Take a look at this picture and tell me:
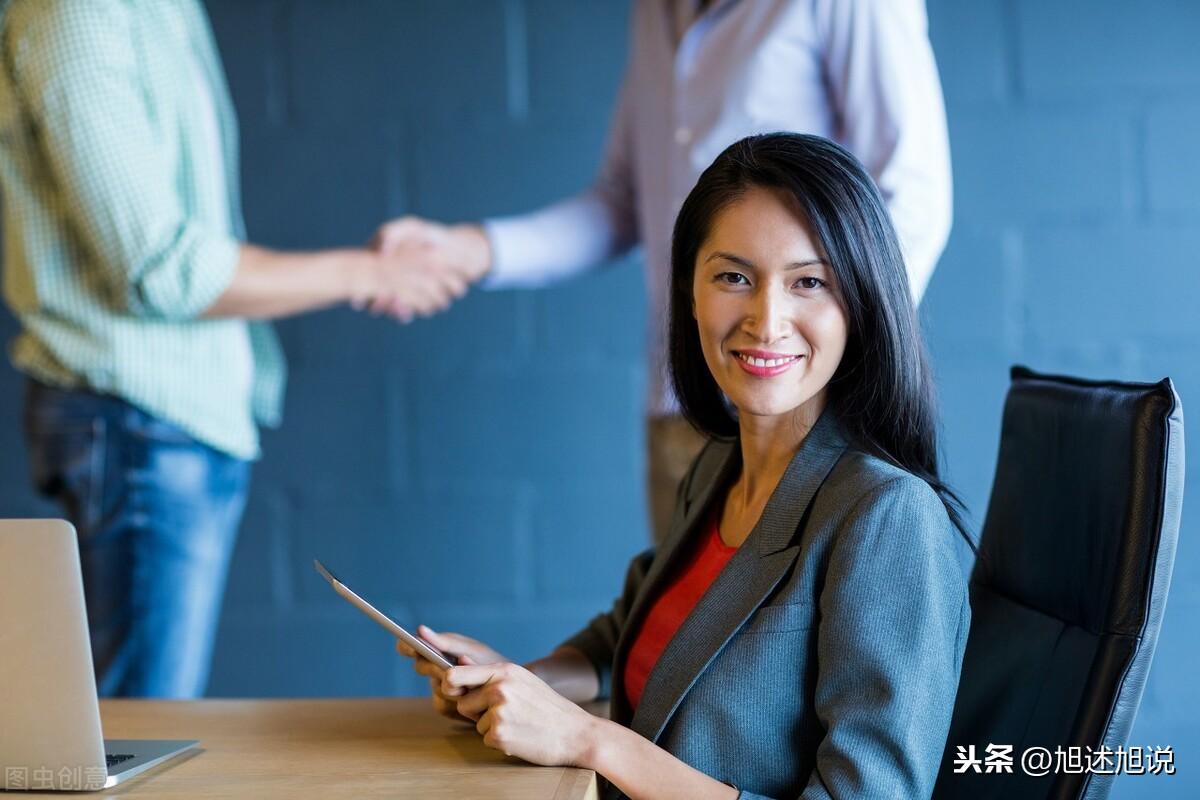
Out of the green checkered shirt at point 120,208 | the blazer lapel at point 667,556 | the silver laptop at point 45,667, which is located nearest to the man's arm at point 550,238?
the green checkered shirt at point 120,208

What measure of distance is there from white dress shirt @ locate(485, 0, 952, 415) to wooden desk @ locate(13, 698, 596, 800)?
66 centimetres

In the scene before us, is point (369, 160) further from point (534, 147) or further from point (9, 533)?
point (9, 533)

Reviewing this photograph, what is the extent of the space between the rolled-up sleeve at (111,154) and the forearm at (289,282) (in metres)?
0.08

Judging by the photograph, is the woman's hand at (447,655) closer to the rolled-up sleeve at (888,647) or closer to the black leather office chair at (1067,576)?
the rolled-up sleeve at (888,647)

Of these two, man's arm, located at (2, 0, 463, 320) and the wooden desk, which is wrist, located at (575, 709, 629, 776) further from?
man's arm, located at (2, 0, 463, 320)

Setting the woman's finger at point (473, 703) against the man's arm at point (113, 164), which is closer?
the woman's finger at point (473, 703)

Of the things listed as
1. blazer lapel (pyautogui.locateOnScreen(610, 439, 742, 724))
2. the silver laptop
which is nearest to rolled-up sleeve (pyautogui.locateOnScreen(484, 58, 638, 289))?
blazer lapel (pyautogui.locateOnScreen(610, 439, 742, 724))

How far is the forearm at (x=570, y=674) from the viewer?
4.83ft

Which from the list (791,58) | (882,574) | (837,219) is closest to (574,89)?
(791,58)

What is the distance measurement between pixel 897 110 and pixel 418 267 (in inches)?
37.2

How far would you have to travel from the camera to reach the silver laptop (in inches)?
38.5

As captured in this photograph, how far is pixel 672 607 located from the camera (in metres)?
1.37

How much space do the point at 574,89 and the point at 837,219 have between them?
1.48 meters

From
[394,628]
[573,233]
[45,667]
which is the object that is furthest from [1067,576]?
[573,233]
